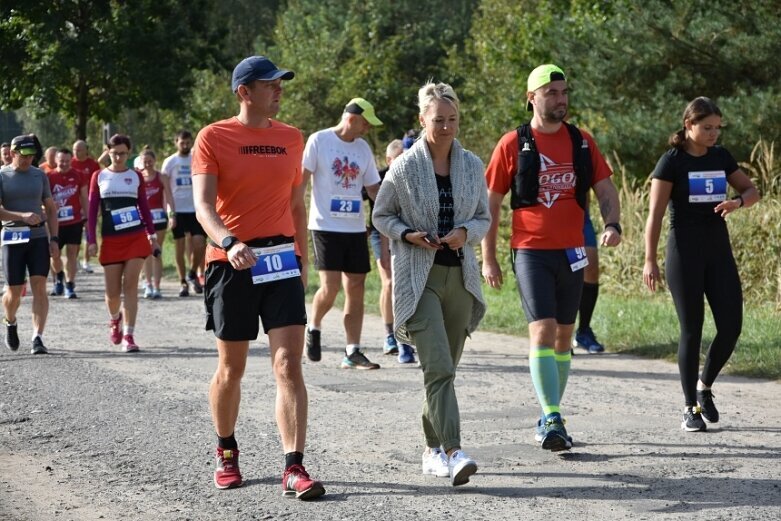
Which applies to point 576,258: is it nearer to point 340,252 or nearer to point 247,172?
point 247,172

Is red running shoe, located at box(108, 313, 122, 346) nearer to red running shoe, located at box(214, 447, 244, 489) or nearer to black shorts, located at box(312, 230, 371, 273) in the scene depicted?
black shorts, located at box(312, 230, 371, 273)

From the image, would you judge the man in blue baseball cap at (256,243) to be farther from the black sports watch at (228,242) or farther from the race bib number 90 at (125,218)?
the race bib number 90 at (125,218)

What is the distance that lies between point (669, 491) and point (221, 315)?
2299 millimetres

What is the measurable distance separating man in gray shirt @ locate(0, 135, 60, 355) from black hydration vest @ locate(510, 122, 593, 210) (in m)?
6.06

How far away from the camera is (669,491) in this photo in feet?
19.6

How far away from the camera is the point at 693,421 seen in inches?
293

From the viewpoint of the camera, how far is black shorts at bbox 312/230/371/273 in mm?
10398

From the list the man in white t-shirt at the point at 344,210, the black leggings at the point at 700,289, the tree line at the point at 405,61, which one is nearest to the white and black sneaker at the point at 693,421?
the black leggings at the point at 700,289

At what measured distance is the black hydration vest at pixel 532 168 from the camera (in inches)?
276

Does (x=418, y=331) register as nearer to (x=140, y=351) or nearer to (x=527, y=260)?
(x=527, y=260)

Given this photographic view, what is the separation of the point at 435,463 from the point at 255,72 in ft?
7.04

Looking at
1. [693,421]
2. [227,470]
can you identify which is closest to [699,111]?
[693,421]

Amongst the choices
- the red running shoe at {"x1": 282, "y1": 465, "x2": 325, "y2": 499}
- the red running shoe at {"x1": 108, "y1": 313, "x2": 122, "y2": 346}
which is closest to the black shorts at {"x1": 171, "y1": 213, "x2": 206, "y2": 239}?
the red running shoe at {"x1": 108, "y1": 313, "x2": 122, "y2": 346}

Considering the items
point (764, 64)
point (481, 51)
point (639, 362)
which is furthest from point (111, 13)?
point (639, 362)
